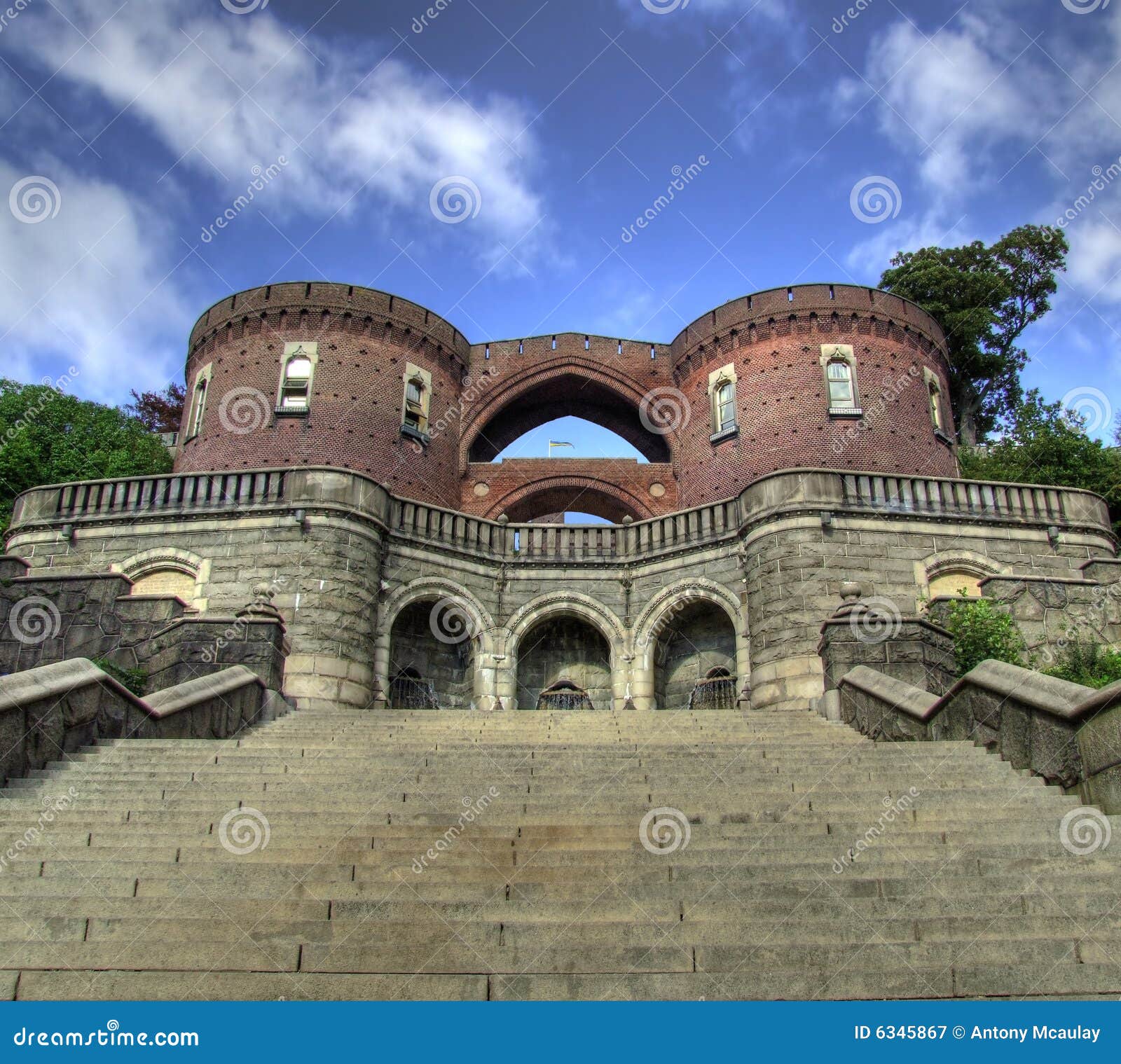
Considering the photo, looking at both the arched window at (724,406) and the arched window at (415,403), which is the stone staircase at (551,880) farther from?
the arched window at (415,403)

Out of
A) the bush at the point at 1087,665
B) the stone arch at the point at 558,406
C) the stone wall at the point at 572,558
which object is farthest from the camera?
the stone arch at the point at 558,406

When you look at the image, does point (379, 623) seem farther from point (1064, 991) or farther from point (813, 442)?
point (1064, 991)

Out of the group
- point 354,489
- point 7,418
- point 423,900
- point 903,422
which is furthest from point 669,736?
point 7,418

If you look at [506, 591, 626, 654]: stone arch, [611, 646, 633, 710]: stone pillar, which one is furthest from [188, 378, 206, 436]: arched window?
[611, 646, 633, 710]: stone pillar

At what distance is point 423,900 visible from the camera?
19.8 feet

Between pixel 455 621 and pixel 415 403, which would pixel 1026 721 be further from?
pixel 415 403

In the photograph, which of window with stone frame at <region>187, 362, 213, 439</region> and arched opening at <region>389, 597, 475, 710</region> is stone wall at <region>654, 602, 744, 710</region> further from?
window with stone frame at <region>187, 362, 213, 439</region>

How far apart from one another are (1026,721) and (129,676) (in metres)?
10.8

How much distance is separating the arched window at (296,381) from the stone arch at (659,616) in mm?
10930

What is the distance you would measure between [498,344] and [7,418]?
1444cm

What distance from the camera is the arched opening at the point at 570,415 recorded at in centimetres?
3053

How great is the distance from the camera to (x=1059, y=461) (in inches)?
1006

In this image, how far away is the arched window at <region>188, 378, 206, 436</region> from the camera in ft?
88.1

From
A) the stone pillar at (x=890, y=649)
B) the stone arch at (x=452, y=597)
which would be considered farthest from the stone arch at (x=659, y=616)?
the stone pillar at (x=890, y=649)
